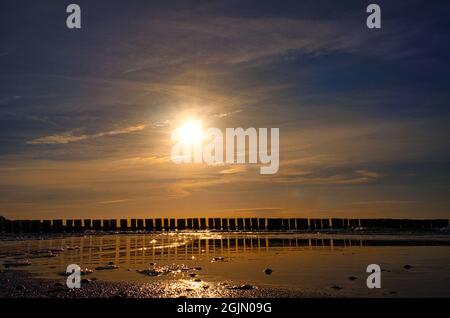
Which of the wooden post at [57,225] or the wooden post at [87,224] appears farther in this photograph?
the wooden post at [87,224]

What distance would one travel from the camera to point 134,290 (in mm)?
11938

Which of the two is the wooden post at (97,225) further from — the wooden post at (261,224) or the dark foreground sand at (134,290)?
the dark foreground sand at (134,290)

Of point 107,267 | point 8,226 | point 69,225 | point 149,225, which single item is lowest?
point 149,225

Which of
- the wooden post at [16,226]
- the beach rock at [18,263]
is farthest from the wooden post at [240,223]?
the beach rock at [18,263]

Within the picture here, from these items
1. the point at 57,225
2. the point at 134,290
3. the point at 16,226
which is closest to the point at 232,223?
the point at 57,225

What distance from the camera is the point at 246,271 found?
52.6 feet

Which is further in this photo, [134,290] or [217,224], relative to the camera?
[217,224]

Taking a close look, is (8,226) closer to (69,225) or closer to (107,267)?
(69,225)

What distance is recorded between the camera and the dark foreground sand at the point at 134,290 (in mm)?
11266

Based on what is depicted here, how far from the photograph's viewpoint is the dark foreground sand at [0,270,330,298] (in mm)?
11266

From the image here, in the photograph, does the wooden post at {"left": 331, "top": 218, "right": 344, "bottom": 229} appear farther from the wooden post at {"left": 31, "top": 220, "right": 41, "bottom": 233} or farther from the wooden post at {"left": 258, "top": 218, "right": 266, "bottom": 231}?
the wooden post at {"left": 31, "top": 220, "right": 41, "bottom": 233}

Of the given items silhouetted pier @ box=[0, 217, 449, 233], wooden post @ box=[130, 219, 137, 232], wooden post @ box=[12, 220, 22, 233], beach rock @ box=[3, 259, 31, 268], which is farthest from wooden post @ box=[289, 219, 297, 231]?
beach rock @ box=[3, 259, 31, 268]

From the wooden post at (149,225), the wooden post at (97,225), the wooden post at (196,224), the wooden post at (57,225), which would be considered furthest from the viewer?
the wooden post at (196,224)
